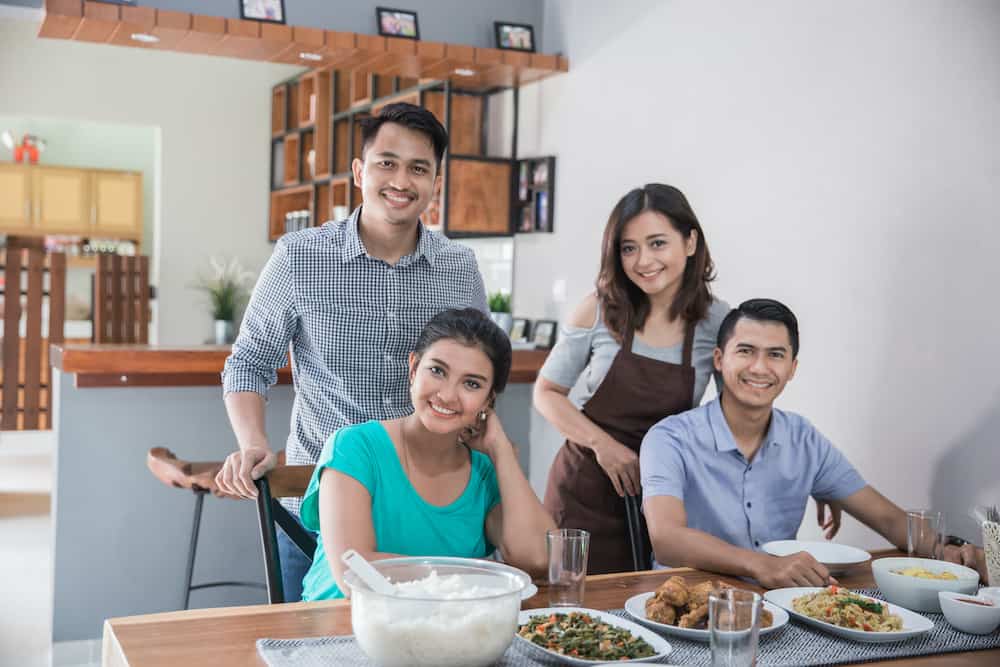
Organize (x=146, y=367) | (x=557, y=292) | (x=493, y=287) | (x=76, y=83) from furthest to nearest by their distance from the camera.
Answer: (x=76, y=83) → (x=493, y=287) → (x=557, y=292) → (x=146, y=367)

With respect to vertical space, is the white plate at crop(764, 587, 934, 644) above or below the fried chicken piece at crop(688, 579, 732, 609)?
below

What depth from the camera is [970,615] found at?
146 centimetres

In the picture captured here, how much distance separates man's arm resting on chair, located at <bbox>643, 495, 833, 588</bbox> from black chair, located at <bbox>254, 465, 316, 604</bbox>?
634 millimetres

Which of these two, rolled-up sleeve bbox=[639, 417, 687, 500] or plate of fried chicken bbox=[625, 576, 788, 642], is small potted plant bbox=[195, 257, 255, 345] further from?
plate of fried chicken bbox=[625, 576, 788, 642]

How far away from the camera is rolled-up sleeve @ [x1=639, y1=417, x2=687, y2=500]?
1.97m

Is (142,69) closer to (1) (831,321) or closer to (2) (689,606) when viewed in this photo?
(1) (831,321)

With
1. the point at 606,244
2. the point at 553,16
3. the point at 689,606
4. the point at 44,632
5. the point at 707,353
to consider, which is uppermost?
the point at 553,16

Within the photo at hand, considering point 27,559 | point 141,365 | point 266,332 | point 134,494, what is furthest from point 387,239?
point 27,559

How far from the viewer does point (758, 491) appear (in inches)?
80.7

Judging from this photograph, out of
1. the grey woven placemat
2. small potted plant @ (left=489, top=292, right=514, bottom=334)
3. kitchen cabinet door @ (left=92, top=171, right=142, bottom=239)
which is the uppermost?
kitchen cabinet door @ (left=92, top=171, right=142, bottom=239)

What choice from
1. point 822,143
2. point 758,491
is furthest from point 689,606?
point 822,143

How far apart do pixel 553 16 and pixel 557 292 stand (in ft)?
3.72

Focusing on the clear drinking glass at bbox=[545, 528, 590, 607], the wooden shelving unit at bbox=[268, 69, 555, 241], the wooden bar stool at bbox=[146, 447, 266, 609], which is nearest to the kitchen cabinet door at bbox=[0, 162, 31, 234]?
the wooden shelving unit at bbox=[268, 69, 555, 241]

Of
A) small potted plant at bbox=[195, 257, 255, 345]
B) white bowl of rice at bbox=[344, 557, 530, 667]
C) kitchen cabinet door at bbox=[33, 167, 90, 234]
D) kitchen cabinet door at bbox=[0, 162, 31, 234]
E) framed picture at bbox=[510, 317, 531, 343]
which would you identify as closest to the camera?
white bowl of rice at bbox=[344, 557, 530, 667]
